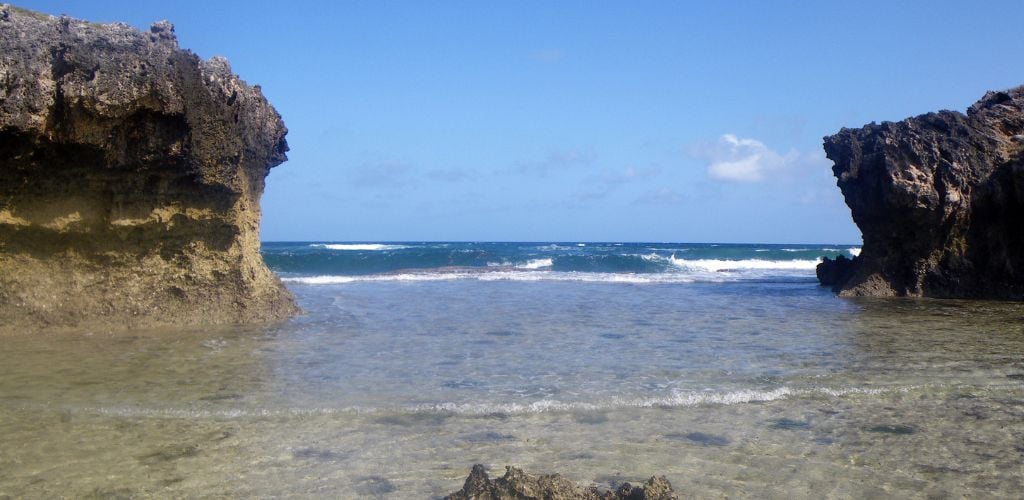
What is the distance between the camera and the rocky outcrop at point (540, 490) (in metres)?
3.74

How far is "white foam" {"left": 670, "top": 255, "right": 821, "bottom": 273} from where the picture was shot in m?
41.2

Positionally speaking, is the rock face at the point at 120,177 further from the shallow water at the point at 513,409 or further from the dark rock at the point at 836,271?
the dark rock at the point at 836,271

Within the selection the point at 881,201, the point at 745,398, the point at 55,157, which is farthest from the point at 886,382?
the point at 881,201

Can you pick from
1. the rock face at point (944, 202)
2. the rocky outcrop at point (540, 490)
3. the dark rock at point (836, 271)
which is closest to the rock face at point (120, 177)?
the rocky outcrop at point (540, 490)

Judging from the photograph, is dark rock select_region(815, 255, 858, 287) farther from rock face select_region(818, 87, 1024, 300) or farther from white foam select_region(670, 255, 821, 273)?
white foam select_region(670, 255, 821, 273)

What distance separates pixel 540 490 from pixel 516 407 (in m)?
2.38

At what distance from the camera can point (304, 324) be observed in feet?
37.1

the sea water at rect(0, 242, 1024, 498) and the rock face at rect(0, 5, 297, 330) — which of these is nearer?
the sea water at rect(0, 242, 1024, 498)

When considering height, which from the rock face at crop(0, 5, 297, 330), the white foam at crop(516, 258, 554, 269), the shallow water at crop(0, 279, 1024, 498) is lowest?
the shallow water at crop(0, 279, 1024, 498)

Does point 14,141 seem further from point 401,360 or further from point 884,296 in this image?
point 884,296

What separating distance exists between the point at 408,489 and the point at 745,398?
344cm

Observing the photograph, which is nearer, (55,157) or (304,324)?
(55,157)

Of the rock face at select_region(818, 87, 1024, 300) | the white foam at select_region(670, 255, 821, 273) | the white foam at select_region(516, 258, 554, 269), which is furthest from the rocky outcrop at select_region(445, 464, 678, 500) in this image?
the white foam at select_region(670, 255, 821, 273)

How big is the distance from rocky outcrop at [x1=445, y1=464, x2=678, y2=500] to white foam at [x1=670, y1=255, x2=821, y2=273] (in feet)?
120
